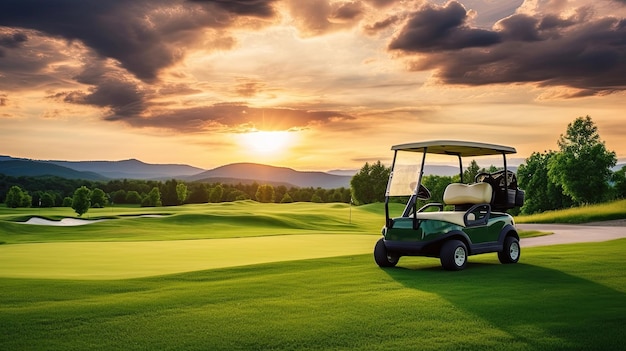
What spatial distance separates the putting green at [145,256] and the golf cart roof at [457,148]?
5493 mm

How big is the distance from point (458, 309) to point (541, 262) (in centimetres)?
694

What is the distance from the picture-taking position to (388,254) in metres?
15.6

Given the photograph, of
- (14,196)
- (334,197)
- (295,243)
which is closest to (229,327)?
(295,243)

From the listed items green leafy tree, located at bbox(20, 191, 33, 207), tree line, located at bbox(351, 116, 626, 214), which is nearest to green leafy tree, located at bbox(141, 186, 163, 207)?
green leafy tree, located at bbox(20, 191, 33, 207)

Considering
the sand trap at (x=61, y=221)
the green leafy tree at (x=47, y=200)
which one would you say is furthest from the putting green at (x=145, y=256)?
the green leafy tree at (x=47, y=200)

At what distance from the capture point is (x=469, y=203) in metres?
15.7

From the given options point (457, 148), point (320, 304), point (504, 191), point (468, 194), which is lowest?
point (320, 304)

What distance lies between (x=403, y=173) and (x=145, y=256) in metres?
9.99

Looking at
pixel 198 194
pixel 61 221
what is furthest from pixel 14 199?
pixel 61 221

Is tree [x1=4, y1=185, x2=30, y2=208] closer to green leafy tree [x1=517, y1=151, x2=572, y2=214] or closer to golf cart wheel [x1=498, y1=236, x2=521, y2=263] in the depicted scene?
green leafy tree [x1=517, y1=151, x2=572, y2=214]

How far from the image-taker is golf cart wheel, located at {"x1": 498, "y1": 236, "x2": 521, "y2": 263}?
16016mm

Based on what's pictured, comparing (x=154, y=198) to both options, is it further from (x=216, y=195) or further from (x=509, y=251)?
(x=509, y=251)

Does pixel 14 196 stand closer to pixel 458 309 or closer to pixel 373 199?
pixel 373 199

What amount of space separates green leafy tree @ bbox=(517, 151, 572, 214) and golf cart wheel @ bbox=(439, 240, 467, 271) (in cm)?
6648
